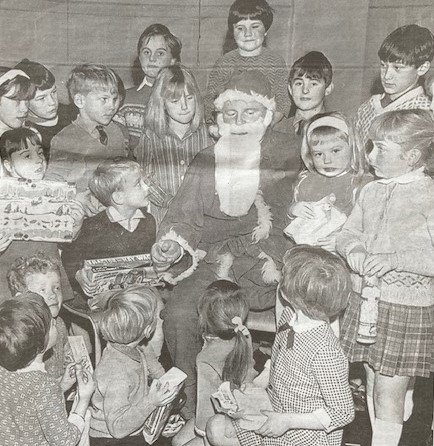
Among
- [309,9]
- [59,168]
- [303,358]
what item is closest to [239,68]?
[309,9]

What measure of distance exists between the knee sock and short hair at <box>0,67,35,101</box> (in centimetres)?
67

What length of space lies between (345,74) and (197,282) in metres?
0.35

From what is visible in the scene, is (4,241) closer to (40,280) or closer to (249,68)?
(40,280)

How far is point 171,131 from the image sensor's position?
1.13 m

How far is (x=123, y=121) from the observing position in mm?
1125

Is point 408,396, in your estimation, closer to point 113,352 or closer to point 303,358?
point 303,358

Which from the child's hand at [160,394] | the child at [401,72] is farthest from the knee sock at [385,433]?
the child at [401,72]

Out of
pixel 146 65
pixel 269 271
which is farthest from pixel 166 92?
pixel 269 271

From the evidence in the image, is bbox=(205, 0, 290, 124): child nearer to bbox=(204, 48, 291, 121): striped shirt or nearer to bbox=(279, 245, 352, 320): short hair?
bbox=(204, 48, 291, 121): striped shirt

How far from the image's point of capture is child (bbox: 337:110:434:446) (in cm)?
112

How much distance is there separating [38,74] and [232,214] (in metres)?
0.33

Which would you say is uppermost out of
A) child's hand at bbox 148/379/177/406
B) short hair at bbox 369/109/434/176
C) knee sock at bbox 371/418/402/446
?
short hair at bbox 369/109/434/176

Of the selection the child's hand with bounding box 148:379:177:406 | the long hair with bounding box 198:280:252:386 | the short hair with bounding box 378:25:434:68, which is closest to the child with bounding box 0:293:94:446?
the child's hand with bounding box 148:379:177:406

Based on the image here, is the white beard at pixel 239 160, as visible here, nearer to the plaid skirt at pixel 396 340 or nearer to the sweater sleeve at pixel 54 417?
the plaid skirt at pixel 396 340
